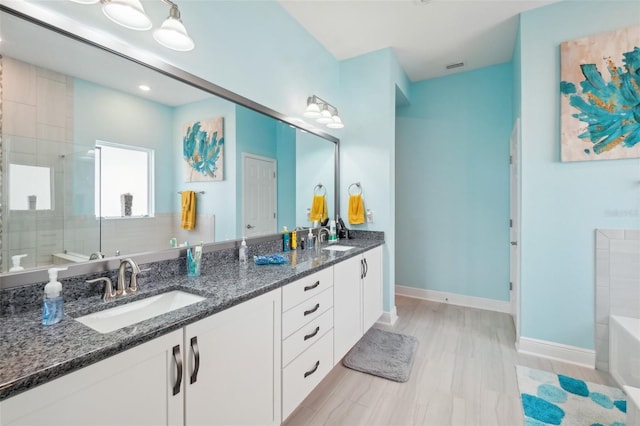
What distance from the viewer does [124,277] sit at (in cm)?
125

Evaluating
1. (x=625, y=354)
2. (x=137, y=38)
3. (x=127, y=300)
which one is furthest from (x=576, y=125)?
(x=127, y=300)

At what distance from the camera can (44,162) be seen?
1081 mm

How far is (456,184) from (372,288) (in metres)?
1.90

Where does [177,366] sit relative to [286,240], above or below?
below

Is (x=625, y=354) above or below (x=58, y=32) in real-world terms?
below

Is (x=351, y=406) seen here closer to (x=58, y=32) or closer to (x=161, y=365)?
(x=161, y=365)

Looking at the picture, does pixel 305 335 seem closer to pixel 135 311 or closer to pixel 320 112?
pixel 135 311

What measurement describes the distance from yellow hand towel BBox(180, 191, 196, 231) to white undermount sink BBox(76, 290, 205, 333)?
1.36 feet

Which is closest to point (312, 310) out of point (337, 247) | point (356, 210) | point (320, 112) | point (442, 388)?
point (337, 247)

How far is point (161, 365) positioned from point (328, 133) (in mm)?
2571

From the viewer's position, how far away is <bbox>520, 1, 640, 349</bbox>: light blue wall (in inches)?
83.7

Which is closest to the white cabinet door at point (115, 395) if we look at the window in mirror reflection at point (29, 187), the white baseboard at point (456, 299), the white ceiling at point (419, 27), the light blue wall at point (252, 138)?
the window in mirror reflection at point (29, 187)

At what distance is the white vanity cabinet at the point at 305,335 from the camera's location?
145 centimetres

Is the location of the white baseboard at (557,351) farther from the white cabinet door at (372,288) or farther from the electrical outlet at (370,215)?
the electrical outlet at (370,215)
